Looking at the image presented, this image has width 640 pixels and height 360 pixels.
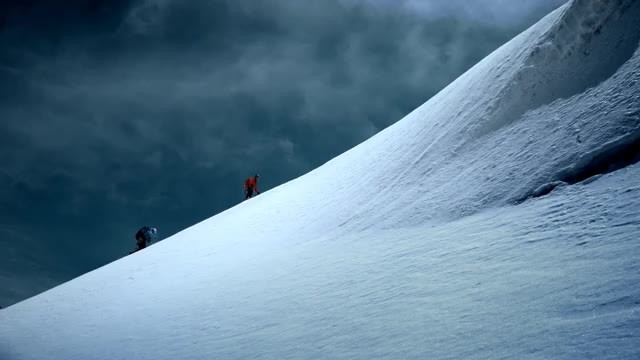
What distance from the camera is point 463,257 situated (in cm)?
340

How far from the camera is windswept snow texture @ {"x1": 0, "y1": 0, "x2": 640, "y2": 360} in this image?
219 centimetres

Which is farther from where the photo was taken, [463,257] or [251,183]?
[251,183]

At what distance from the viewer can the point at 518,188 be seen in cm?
411

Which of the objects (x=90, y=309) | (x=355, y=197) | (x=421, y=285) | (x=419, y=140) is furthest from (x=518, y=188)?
(x=90, y=309)

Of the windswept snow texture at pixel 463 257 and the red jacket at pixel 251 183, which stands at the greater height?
the red jacket at pixel 251 183

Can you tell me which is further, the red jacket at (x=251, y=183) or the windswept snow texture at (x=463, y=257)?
the red jacket at (x=251, y=183)

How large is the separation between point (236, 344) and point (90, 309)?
194 inches

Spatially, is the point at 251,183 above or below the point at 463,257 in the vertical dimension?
above

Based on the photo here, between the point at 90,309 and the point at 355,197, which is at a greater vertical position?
the point at 355,197

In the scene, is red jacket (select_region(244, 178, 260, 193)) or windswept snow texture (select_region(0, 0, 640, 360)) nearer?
windswept snow texture (select_region(0, 0, 640, 360))

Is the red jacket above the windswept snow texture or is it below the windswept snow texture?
above

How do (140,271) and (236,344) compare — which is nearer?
(236,344)

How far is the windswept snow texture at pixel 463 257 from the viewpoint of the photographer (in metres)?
2.19

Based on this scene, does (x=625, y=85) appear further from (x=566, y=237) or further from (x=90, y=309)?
Answer: (x=90, y=309)
